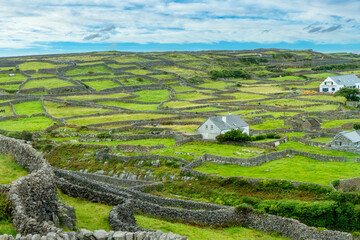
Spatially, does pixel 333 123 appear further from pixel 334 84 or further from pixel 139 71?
pixel 139 71

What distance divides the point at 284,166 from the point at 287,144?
1102cm

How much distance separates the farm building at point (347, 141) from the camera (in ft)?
182

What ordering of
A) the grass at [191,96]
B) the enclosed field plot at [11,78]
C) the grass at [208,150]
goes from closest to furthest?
the grass at [208,150] → the grass at [191,96] → the enclosed field plot at [11,78]

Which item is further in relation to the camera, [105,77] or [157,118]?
[105,77]

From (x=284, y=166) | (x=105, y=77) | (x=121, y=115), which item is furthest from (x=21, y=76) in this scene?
(x=284, y=166)

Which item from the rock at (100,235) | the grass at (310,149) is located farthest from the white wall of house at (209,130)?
the rock at (100,235)

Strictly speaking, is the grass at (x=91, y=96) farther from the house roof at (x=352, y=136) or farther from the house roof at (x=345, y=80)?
the house roof at (x=352, y=136)

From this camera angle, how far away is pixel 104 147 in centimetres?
6397

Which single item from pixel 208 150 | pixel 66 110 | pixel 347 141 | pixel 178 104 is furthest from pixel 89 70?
pixel 347 141

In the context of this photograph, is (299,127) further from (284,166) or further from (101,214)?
(101,214)

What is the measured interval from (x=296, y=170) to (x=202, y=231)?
2034cm

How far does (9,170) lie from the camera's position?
2284 centimetres

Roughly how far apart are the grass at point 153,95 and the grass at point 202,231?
8195 cm

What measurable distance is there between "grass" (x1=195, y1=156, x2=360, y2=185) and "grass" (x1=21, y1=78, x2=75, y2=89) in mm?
84905
